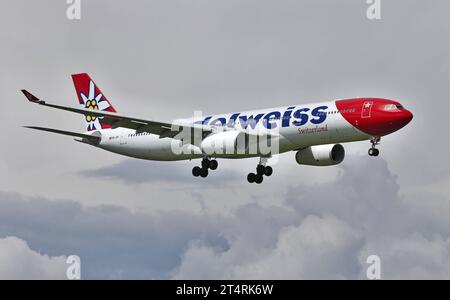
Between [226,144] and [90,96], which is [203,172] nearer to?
[226,144]

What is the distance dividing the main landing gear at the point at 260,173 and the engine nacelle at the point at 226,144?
441cm

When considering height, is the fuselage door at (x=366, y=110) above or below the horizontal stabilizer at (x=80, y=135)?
above

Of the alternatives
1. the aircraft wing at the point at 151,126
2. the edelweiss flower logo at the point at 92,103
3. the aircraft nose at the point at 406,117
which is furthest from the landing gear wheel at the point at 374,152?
the edelweiss flower logo at the point at 92,103

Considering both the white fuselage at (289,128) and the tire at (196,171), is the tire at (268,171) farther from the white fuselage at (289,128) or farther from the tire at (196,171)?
the tire at (196,171)

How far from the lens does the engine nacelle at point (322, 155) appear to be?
6644 cm

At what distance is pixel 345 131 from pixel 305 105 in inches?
137

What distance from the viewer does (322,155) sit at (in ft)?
218

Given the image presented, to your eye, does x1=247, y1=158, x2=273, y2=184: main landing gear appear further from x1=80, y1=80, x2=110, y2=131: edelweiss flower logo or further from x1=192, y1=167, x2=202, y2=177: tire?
x1=80, y1=80, x2=110, y2=131: edelweiss flower logo

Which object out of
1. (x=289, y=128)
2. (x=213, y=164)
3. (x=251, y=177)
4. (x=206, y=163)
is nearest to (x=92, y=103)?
(x=206, y=163)

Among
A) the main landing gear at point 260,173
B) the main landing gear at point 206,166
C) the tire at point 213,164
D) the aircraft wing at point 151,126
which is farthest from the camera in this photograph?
the main landing gear at point 260,173

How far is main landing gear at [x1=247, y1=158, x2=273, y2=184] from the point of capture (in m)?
67.1
